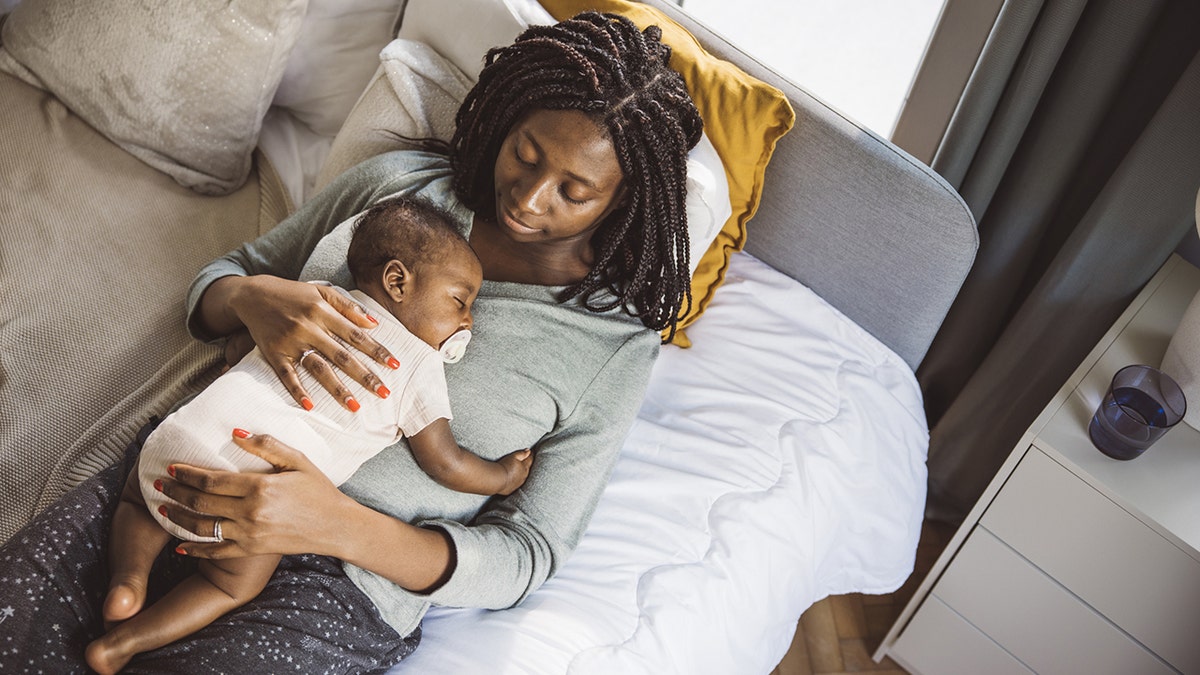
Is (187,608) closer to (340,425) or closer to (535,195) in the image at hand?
(340,425)

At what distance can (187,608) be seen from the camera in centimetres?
98

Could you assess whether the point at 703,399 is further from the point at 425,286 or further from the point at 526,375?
the point at 425,286

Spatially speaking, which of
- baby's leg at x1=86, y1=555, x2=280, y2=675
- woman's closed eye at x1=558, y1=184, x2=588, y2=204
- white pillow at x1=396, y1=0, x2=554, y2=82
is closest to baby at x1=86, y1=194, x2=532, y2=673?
baby's leg at x1=86, y1=555, x2=280, y2=675

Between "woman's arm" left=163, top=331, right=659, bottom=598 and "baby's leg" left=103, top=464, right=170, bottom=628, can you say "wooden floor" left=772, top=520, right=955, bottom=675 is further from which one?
"baby's leg" left=103, top=464, right=170, bottom=628

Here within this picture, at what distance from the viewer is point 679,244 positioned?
129cm

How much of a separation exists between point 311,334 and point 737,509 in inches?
25.8

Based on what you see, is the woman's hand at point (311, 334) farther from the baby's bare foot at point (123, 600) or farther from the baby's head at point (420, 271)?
the baby's bare foot at point (123, 600)

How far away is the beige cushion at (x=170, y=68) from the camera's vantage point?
5.22 ft

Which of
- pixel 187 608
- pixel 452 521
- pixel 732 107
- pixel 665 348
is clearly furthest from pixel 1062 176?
pixel 187 608

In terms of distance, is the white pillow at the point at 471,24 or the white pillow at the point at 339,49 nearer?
the white pillow at the point at 471,24

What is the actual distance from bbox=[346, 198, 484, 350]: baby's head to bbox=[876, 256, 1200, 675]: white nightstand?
2.97 ft

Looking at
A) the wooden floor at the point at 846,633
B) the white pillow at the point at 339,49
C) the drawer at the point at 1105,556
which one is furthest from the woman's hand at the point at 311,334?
the wooden floor at the point at 846,633

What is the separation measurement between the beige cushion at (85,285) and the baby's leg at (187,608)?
324 mm

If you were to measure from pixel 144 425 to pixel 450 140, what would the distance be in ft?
2.08
